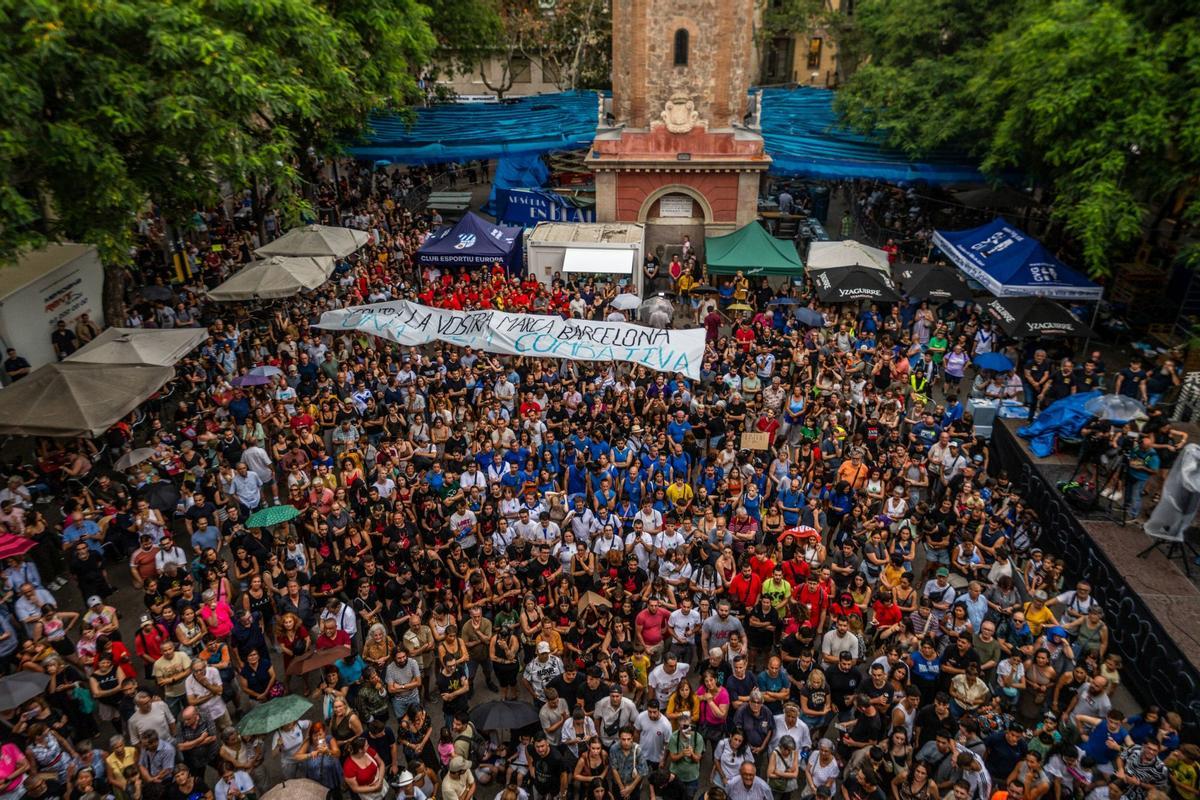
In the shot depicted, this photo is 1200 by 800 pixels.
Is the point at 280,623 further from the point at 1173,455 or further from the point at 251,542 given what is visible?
the point at 1173,455

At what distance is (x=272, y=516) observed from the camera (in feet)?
36.6

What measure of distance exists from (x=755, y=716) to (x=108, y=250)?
12.7m

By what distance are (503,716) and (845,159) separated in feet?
77.6

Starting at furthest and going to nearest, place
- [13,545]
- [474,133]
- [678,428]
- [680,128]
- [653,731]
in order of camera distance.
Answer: [474,133], [680,128], [678,428], [13,545], [653,731]

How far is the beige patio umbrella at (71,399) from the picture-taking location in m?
12.6

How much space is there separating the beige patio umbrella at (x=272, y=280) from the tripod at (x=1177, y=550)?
17.6m

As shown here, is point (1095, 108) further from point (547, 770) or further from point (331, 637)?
point (331, 637)

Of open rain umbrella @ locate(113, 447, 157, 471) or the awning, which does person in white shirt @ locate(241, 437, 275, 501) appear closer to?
open rain umbrella @ locate(113, 447, 157, 471)

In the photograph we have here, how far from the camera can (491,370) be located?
16281 millimetres

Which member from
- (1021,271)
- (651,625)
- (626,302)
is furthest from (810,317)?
(651,625)

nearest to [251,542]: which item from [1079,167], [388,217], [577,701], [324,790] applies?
[324,790]

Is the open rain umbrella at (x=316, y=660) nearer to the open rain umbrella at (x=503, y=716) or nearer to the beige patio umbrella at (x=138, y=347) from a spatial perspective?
the open rain umbrella at (x=503, y=716)

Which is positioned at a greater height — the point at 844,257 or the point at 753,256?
the point at 844,257

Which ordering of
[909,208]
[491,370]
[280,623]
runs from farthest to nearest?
[909,208]
[491,370]
[280,623]
